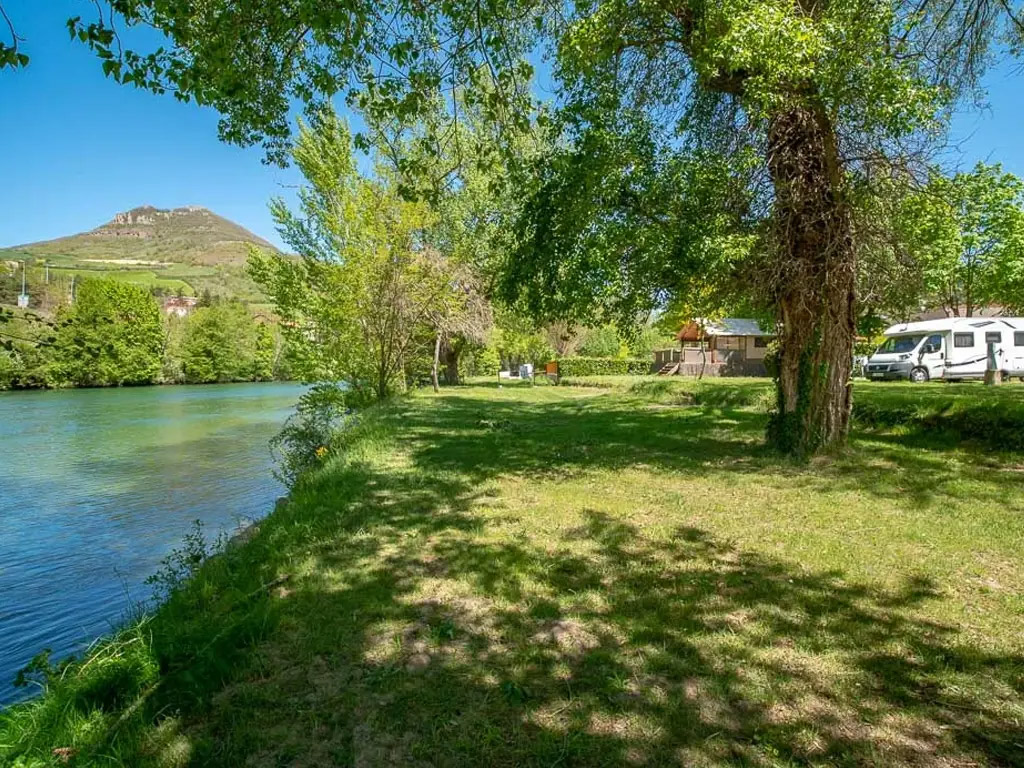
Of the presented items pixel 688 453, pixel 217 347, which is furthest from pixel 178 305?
pixel 688 453

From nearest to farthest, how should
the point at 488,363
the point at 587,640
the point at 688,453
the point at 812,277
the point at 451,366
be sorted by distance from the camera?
1. the point at 587,640
2. the point at 812,277
3. the point at 688,453
4. the point at 451,366
5. the point at 488,363

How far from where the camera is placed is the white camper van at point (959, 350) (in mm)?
20109

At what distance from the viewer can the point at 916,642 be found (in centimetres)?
286

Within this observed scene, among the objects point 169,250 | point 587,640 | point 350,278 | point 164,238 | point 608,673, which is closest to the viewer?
point 608,673

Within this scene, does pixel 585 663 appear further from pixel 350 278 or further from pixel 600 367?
pixel 600 367

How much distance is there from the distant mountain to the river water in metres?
56.1

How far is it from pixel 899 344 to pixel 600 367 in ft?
57.5

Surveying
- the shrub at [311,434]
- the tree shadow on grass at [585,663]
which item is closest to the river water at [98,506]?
the shrub at [311,434]

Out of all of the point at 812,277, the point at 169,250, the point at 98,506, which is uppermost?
the point at 169,250

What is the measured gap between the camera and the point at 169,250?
132 m

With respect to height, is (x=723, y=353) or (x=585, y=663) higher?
(x=723, y=353)

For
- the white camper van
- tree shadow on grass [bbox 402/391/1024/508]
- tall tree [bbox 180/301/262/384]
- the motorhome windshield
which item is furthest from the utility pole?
tall tree [bbox 180/301/262/384]

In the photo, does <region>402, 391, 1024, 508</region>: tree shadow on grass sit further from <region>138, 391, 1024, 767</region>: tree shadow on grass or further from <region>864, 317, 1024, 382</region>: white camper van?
<region>864, 317, 1024, 382</region>: white camper van

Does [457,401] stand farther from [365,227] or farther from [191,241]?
[191,241]
